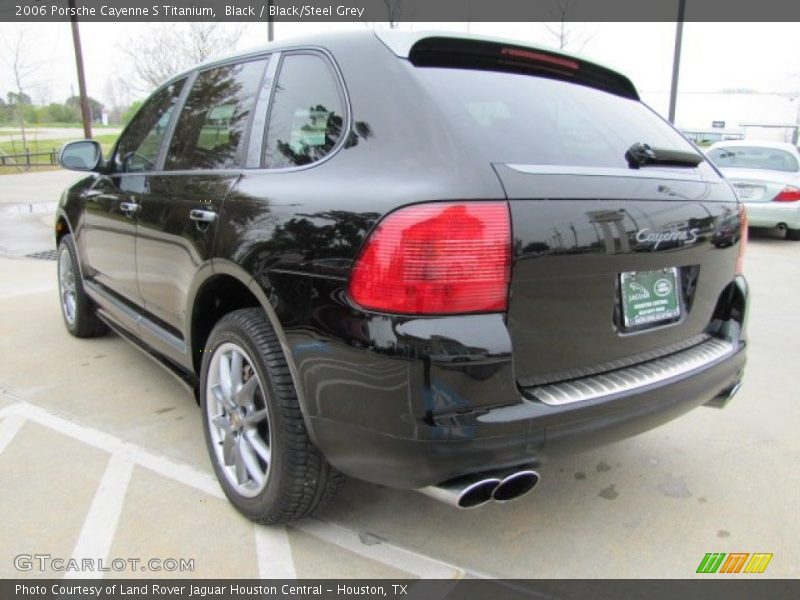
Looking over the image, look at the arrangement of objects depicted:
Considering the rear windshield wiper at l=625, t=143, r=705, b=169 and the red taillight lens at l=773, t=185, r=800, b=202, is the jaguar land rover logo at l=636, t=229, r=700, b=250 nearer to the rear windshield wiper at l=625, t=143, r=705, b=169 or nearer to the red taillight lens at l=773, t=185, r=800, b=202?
the rear windshield wiper at l=625, t=143, r=705, b=169

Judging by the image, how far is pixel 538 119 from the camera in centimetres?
223

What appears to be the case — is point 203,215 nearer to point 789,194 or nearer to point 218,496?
point 218,496

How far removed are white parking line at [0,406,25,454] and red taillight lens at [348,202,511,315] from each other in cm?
235

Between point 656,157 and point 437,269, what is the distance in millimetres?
1128

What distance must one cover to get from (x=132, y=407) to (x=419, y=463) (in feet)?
7.64

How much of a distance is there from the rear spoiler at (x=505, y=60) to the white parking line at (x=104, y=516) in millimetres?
2038

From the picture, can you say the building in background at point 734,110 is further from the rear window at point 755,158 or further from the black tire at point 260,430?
the black tire at point 260,430

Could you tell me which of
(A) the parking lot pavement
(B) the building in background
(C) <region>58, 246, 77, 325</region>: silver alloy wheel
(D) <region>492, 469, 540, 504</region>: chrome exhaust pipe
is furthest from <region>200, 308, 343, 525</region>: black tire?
(B) the building in background

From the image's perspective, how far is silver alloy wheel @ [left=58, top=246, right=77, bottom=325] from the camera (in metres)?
4.67

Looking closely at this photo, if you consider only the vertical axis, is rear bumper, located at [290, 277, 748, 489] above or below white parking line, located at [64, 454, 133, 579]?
above

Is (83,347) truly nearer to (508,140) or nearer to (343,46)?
(343,46)

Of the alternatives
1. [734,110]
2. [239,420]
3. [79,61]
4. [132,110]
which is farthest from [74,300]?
[734,110]
